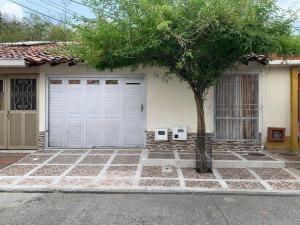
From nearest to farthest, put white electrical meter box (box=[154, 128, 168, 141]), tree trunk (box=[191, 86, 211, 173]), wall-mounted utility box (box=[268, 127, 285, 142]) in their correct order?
1. tree trunk (box=[191, 86, 211, 173])
2. white electrical meter box (box=[154, 128, 168, 141])
3. wall-mounted utility box (box=[268, 127, 285, 142])

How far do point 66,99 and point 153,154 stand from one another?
3.39 metres

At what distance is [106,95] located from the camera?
11.8 meters

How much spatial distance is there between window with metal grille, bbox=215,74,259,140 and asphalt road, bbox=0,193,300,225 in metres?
4.91

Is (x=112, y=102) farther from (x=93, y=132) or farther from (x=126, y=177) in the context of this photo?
(x=126, y=177)

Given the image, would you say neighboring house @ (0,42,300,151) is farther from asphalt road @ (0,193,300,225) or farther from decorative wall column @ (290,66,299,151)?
asphalt road @ (0,193,300,225)

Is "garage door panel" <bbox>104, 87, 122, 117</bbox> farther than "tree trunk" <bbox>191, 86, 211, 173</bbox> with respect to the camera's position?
Yes

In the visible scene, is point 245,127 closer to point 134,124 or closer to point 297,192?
point 134,124

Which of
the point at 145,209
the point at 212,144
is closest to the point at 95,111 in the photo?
the point at 212,144

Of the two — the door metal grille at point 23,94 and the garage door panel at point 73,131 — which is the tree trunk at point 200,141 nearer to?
the garage door panel at point 73,131

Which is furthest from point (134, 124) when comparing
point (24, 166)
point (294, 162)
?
point (294, 162)

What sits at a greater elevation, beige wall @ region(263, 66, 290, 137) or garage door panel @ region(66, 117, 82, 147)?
beige wall @ region(263, 66, 290, 137)

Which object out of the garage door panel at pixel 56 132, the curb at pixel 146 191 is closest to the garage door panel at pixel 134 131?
the garage door panel at pixel 56 132

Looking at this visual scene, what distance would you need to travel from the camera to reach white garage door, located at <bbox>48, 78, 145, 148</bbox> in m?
11.8

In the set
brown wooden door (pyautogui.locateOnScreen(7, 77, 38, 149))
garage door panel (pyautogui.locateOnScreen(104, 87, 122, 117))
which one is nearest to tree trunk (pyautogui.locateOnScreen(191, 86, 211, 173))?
garage door panel (pyautogui.locateOnScreen(104, 87, 122, 117))
